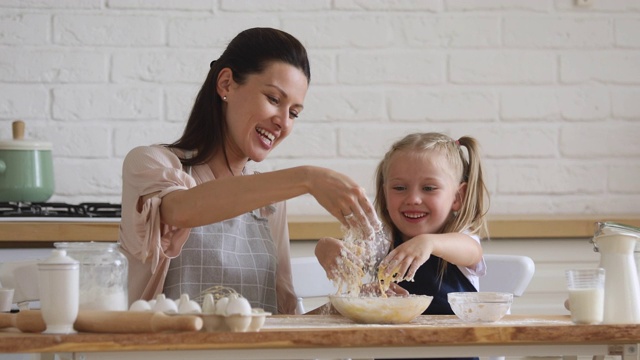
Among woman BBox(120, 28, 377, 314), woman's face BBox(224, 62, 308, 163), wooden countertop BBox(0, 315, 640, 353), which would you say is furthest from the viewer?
woman's face BBox(224, 62, 308, 163)

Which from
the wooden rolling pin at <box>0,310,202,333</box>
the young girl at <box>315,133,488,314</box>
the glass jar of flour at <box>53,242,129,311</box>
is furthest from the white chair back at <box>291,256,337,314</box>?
the wooden rolling pin at <box>0,310,202,333</box>

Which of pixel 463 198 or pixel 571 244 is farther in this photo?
pixel 571 244

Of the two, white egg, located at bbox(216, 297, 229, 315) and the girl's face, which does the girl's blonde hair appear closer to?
the girl's face

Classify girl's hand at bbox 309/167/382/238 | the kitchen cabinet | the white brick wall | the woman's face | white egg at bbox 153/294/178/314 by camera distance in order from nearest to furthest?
white egg at bbox 153/294/178/314, girl's hand at bbox 309/167/382/238, the woman's face, the kitchen cabinet, the white brick wall

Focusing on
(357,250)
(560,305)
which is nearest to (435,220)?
(357,250)

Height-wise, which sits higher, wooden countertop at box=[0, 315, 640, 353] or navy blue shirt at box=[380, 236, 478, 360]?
wooden countertop at box=[0, 315, 640, 353]

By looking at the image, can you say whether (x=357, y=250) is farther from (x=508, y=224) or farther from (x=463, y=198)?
(x=508, y=224)

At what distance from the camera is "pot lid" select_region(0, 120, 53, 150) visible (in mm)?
2727

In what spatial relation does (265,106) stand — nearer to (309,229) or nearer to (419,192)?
(419,192)

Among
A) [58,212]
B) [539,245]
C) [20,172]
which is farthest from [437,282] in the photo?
[20,172]

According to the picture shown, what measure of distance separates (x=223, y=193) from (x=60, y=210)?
40.9 inches

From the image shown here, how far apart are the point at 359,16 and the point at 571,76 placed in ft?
2.19

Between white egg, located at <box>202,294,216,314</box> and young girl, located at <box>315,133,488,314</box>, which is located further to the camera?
young girl, located at <box>315,133,488,314</box>

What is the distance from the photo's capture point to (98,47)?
296 cm
